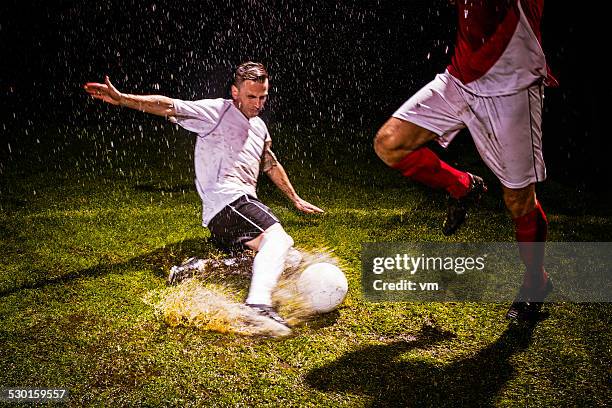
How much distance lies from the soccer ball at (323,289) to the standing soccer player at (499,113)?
2.57 feet

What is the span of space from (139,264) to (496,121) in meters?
2.72

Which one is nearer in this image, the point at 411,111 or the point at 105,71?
the point at 411,111

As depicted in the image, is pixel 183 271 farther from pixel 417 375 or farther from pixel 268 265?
pixel 417 375

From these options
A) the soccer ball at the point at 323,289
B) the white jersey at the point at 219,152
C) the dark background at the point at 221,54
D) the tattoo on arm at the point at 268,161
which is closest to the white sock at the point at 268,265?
the soccer ball at the point at 323,289

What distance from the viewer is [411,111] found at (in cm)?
319

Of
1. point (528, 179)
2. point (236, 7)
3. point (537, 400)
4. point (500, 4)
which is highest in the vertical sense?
point (236, 7)

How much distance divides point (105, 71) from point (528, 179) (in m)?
10.7

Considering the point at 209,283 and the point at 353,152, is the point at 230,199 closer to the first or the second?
the point at 209,283

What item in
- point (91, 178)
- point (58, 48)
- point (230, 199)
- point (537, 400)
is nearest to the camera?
point (537, 400)

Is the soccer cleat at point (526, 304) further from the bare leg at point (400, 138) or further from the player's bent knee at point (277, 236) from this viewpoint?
the player's bent knee at point (277, 236)

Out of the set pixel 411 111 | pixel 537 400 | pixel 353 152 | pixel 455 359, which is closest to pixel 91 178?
pixel 353 152

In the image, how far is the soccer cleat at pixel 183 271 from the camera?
3.79 m

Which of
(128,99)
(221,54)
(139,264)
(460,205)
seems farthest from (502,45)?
(221,54)

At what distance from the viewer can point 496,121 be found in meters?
3.09
